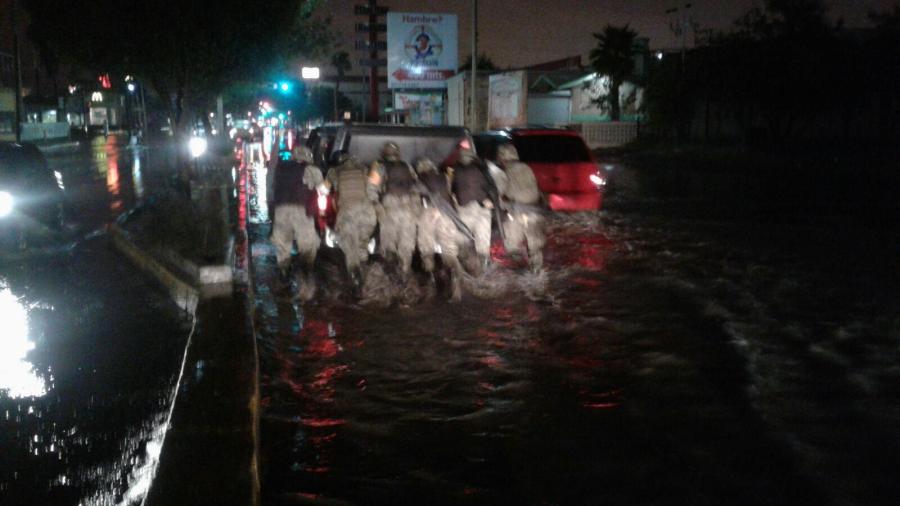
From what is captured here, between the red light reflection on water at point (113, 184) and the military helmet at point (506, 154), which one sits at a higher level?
the military helmet at point (506, 154)

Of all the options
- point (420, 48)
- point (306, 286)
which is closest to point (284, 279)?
point (306, 286)

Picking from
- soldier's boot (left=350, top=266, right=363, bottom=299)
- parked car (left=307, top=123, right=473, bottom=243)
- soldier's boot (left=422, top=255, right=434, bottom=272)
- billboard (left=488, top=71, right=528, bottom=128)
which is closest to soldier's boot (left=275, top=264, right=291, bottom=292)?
soldier's boot (left=350, top=266, right=363, bottom=299)

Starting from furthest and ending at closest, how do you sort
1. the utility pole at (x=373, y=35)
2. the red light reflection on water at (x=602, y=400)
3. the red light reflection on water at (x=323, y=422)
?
the utility pole at (x=373, y=35) → the red light reflection on water at (x=602, y=400) → the red light reflection on water at (x=323, y=422)

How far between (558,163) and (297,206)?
644 centimetres

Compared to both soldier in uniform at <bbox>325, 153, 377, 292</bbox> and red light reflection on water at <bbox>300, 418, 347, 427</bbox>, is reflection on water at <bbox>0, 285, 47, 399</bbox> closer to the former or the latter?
red light reflection on water at <bbox>300, 418, 347, 427</bbox>

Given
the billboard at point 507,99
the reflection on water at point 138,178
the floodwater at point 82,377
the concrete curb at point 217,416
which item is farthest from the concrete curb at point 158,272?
the billboard at point 507,99

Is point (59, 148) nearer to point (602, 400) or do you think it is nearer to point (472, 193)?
point (472, 193)

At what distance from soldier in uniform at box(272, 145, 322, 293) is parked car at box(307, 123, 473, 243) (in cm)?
175

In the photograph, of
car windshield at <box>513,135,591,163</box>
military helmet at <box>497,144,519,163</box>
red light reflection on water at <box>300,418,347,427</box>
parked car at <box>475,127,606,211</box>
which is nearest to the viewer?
red light reflection on water at <box>300,418,347,427</box>

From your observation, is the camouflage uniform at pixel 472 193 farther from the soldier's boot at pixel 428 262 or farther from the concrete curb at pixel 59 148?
the concrete curb at pixel 59 148

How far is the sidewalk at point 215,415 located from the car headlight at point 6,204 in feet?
19.4

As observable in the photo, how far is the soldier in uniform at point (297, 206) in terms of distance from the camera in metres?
9.77

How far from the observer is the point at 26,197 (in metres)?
13.6

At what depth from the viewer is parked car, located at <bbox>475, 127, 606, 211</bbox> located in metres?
15.0
